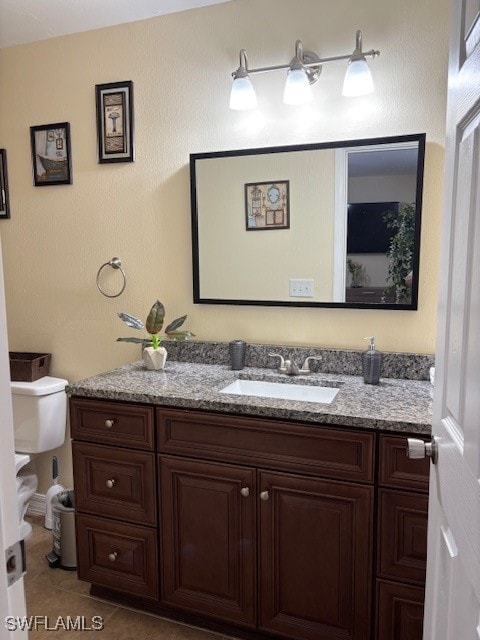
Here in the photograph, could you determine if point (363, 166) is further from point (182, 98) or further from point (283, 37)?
point (182, 98)

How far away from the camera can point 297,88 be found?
6.32 feet

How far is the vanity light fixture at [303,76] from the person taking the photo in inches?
72.5

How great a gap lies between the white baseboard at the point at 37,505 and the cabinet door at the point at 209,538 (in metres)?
1.19

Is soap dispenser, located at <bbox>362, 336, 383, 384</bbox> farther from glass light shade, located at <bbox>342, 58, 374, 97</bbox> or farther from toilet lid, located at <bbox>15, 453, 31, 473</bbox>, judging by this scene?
toilet lid, located at <bbox>15, 453, 31, 473</bbox>

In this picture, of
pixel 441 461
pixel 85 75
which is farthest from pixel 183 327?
pixel 441 461

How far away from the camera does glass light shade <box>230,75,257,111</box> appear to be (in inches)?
79.0

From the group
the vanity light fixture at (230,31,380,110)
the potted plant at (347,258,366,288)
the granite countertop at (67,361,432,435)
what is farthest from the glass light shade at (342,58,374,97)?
the granite countertop at (67,361,432,435)

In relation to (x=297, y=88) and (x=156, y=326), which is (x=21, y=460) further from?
(x=297, y=88)

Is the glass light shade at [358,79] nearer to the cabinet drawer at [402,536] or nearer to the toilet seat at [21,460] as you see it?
the cabinet drawer at [402,536]

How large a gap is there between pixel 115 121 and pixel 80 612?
211 centimetres

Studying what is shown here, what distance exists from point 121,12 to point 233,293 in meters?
1.32

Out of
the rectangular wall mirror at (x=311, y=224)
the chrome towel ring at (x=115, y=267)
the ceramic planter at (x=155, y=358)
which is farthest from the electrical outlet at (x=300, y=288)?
the chrome towel ring at (x=115, y=267)

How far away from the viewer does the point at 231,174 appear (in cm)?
215

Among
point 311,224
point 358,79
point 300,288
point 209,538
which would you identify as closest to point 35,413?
point 209,538
